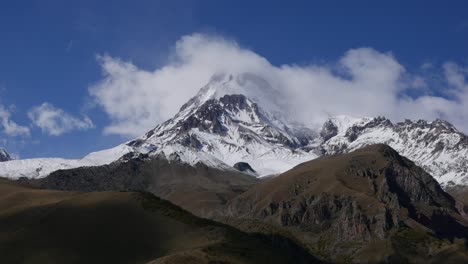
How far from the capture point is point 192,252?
200 metres

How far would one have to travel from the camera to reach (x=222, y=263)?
194500 millimetres

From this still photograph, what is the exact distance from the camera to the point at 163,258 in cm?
19600

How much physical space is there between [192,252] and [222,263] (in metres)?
9.59

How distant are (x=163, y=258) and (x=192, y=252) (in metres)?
8.13

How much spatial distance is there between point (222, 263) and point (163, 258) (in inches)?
603
